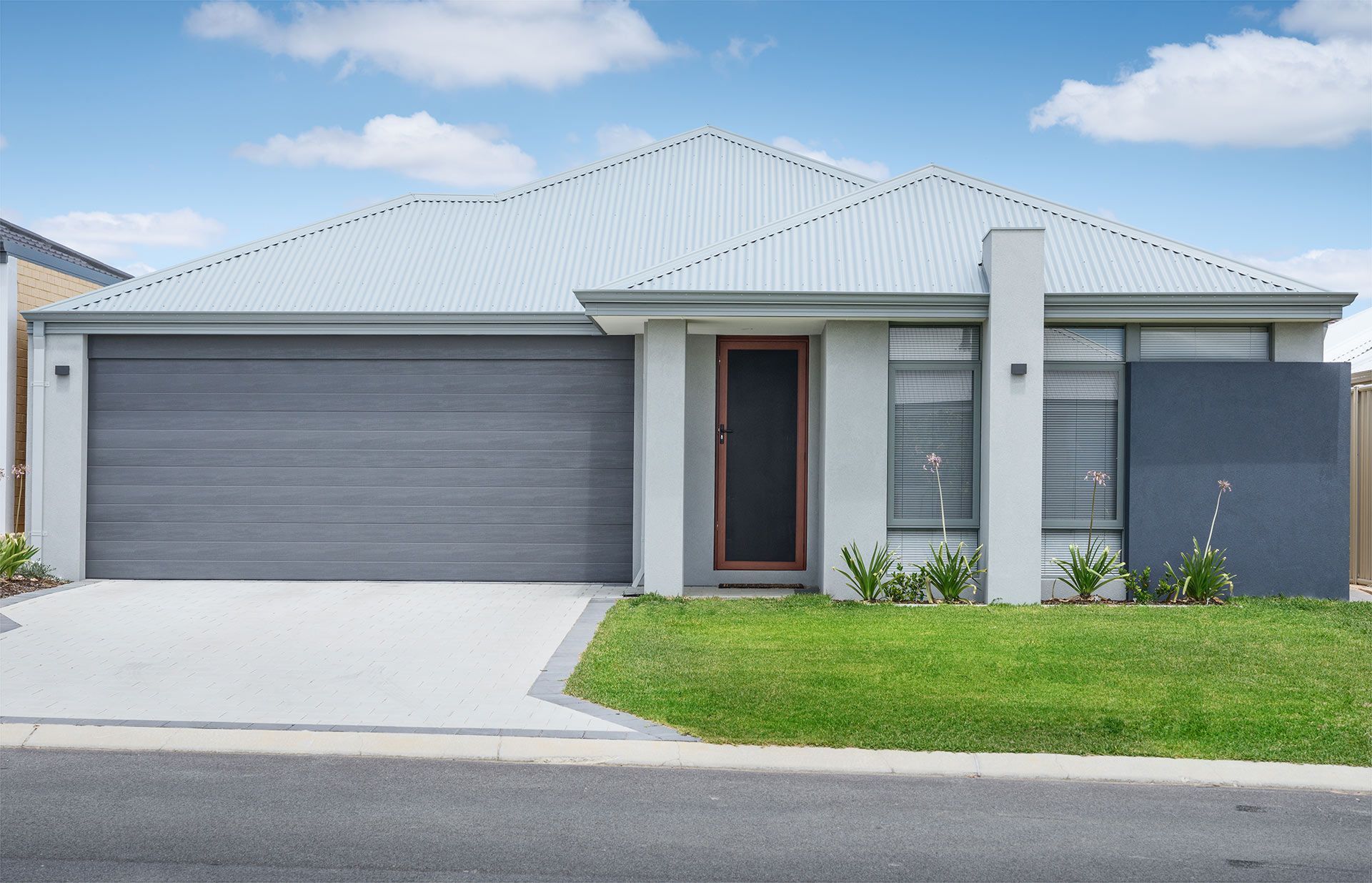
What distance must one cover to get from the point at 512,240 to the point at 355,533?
4.57 meters

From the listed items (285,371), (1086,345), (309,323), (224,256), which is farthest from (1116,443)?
(224,256)

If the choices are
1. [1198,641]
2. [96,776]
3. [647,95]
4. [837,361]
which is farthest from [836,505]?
[647,95]

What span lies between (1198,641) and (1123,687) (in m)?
2.02

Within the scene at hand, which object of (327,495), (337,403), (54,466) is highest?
(337,403)

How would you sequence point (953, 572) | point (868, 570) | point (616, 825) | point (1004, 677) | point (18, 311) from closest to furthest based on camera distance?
point (616, 825)
point (1004, 677)
point (953, 572)
point (868, 570)
point (18, 311)

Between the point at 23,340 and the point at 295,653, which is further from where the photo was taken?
the point at 23,340

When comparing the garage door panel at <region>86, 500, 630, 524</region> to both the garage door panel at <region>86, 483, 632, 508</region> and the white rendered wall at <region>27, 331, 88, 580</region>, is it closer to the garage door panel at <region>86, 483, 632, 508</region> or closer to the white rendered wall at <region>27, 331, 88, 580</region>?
the garage door panel at <region>86, 483, 632, 508</region>

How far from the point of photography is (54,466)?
1358cm

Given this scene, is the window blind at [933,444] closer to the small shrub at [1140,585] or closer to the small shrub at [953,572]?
the small shrub at [953,572]

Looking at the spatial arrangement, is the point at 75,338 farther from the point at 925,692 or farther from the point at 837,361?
the point at 925,692

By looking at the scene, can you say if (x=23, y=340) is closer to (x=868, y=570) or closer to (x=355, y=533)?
(x=355, y=533)

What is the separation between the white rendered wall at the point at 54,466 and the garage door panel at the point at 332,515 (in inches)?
11.3

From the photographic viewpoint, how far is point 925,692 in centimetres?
784

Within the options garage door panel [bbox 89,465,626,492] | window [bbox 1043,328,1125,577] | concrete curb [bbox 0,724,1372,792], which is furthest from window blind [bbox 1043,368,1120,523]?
concrete curb [bbox 0,724,1372,792]
